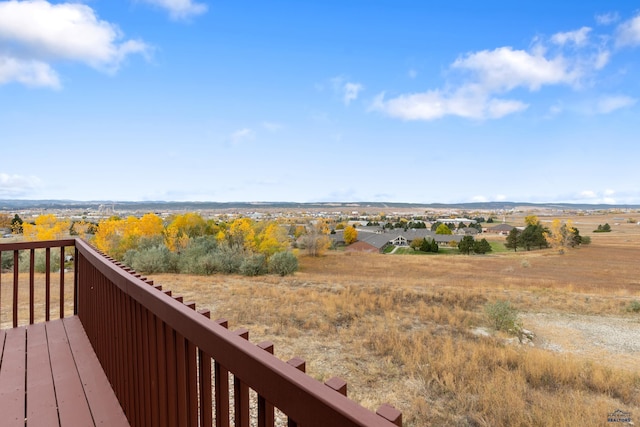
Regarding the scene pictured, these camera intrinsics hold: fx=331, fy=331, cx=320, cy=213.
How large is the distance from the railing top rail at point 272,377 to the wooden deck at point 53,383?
1345mm

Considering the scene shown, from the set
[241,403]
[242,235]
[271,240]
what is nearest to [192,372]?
[241,403]

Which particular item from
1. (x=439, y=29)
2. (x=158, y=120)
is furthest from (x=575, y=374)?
(x=158, y=120)

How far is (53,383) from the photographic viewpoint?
2381mm

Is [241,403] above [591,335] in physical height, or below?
above

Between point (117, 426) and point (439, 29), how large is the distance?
24.8 m

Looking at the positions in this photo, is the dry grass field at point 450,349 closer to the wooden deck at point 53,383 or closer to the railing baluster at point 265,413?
the wooden deck at point 53,383


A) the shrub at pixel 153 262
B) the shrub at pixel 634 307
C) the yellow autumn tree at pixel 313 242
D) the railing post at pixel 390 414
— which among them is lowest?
the yellow autumn tree at pixel 313 242

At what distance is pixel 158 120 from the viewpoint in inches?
1113

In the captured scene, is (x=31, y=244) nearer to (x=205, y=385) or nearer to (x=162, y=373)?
(x=162, y=373)

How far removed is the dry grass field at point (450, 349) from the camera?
168 inches

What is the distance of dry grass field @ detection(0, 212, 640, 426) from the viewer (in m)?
4.28

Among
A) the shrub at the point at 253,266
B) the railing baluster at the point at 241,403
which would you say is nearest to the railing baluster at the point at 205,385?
the railing baluster at the point at 241,403

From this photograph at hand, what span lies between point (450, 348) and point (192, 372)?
5973 millimetres

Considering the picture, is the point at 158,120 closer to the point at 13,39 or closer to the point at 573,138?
the point at 13,39
